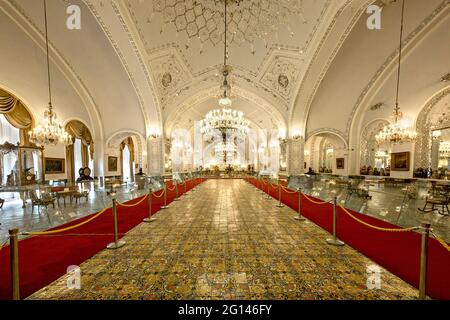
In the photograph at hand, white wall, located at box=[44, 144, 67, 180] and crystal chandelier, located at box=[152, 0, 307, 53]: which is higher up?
crystal chandelier, located at box=[152, 0, 307, 53]

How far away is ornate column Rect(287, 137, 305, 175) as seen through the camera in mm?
12625

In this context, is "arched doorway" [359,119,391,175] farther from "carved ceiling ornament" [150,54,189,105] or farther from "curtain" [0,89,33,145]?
"curtain" [0,89,33,145]

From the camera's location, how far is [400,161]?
1048 cm

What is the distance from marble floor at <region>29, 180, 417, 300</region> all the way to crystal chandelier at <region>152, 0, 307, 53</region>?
9.44 metres

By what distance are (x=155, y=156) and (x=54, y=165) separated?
210 inches

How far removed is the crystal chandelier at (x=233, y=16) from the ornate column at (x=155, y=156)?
681 centimetres

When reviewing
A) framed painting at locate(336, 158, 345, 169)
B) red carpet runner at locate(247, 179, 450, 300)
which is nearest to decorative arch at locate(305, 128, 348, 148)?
framed painting at locate(336, 158, 345, 169)

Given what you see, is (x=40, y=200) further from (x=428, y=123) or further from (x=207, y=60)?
(x=428, y=123)

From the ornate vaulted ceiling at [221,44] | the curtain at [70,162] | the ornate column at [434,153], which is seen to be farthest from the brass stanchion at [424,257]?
the curtain at [70,162]

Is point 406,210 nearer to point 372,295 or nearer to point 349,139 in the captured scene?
point 372,295

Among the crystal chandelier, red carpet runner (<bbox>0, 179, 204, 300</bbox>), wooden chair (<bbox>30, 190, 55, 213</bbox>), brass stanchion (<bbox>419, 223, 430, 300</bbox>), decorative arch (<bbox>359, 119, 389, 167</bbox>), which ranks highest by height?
the crystal chandelier

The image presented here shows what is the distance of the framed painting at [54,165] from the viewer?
29.7ft

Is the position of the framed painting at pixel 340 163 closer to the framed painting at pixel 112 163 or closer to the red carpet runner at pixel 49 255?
the red carpet runner at pixel 49 255

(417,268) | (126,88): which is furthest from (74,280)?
(126,88)
